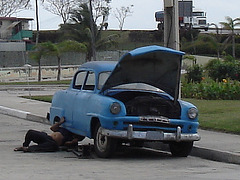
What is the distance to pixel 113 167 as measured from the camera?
33.4 ft

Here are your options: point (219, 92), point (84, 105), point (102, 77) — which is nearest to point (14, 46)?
point (219, 92)

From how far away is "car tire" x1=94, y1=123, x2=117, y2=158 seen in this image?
11070 millimetres

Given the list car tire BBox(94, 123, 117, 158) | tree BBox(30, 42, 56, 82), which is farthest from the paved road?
tree BBox(30, 42, 56, 82)

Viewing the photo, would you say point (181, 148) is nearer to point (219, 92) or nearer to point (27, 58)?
point (219, 92)

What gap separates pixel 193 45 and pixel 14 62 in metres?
17.7

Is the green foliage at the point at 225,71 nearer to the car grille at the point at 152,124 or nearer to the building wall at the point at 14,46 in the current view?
the car grille at the point at 152,124

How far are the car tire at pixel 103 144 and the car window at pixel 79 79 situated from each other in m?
1.66

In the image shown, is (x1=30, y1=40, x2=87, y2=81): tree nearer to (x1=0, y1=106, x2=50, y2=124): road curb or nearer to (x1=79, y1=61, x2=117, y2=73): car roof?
(x1=0, y1=106, x2=50, y2=124): road curb


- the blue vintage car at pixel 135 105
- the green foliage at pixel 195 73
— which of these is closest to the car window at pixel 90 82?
the blue vintage car at pixel 135 105

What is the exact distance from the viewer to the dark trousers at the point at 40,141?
11943 mm

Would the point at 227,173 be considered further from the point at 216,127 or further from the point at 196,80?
the point at 196,80

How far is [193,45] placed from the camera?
5888 centimetres

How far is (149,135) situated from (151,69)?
A: 1.49 m

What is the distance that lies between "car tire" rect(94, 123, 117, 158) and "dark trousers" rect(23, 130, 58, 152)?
44.1 inches
